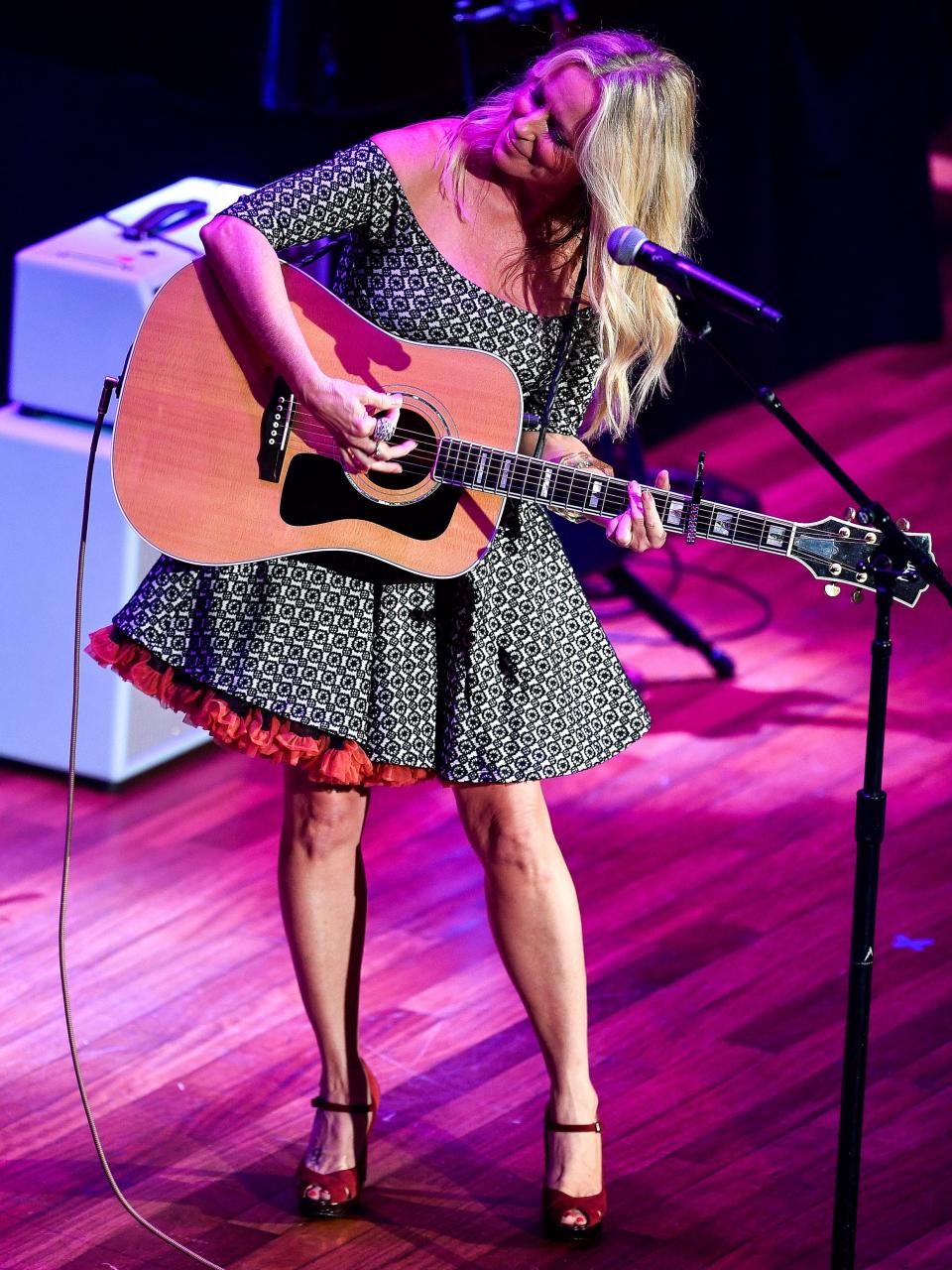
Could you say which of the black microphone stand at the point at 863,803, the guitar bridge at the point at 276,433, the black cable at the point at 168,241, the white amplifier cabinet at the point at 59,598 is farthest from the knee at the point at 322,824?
the black cable at the point at 168,241

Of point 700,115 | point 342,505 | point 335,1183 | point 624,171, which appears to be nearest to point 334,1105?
point 335,1183

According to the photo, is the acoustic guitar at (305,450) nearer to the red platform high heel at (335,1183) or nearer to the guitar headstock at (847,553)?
the guitar headstock at (847,553)

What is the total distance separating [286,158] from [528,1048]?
255 centimetres

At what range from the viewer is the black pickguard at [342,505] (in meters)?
2.59

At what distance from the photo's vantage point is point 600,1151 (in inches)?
113

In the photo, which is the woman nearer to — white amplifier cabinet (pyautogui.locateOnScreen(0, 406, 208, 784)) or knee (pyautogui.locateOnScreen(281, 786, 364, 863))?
knee (pyautogui.locateOnScreen(281, 786, 364, 863))

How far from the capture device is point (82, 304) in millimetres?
3969

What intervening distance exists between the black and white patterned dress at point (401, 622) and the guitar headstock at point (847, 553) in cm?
44

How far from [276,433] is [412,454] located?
0.19 meters

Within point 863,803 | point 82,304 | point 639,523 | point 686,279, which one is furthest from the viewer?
point 82,304

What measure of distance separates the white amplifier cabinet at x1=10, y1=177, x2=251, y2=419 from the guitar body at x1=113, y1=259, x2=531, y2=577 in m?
1.29

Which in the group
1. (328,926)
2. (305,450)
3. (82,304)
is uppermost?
(305,450)

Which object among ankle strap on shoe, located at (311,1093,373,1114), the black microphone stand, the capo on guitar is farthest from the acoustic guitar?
ankle strap on shoe, located at (311,1093,373,1114)

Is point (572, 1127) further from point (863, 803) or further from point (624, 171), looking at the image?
point (624, 171)
